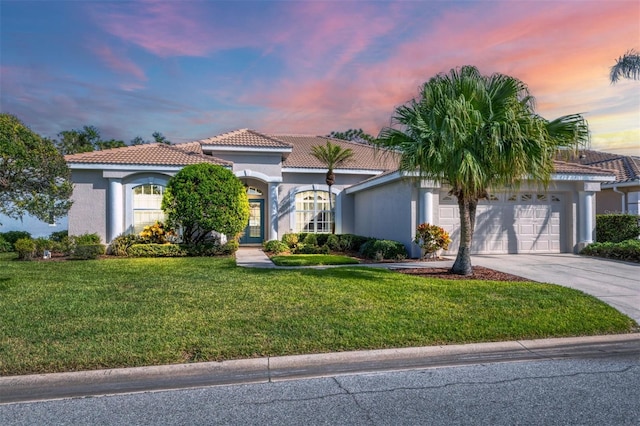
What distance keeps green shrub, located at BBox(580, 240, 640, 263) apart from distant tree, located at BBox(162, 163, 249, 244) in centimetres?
1293

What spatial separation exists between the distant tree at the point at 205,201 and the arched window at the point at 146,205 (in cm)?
214

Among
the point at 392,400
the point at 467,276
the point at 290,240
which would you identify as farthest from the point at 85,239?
the point at 392,400

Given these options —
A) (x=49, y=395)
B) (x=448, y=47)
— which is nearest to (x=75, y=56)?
(x=448, y=47)

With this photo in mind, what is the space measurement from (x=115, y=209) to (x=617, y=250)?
18.4 meters

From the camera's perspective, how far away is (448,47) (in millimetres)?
12805

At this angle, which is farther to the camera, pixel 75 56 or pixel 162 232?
pixel 162 232

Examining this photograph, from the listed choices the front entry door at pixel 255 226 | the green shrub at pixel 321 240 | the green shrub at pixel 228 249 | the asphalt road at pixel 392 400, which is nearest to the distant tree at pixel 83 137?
the front entry door at pixel 255 226

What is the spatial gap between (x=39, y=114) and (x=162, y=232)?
30.9ft

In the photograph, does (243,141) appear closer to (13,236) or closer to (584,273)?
(13,236)

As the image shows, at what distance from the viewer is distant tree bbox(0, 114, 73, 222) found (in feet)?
40.9

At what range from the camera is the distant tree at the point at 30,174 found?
1246 centimetres

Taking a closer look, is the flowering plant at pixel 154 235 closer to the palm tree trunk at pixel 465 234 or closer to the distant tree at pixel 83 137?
the palm tree trunk at pixel 465 234

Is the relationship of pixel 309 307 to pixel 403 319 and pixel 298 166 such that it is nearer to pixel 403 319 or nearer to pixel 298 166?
pixel 403 319

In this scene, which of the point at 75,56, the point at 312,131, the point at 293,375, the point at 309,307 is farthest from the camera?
the point at 312,131
